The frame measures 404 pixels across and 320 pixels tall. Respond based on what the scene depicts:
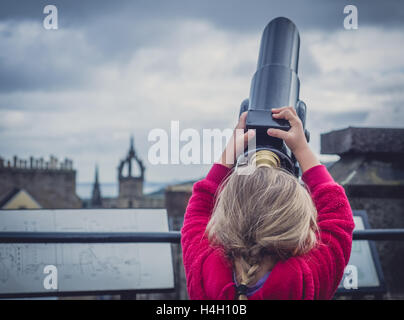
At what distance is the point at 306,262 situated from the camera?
0.97 m

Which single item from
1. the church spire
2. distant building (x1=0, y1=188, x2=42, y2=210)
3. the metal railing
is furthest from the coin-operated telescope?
the church spire

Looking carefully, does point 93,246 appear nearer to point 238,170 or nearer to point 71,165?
point 238,170

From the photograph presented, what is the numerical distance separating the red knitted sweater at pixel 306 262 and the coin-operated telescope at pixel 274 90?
Answer: 10cm

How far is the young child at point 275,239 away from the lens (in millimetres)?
938

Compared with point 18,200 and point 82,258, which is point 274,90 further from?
point 18,200

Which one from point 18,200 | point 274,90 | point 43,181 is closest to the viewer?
point 274,90

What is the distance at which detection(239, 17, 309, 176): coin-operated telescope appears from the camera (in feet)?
3.52

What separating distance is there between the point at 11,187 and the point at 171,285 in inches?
1262

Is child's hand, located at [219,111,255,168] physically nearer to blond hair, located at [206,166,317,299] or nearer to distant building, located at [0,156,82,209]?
blond hair, located at [206,166,317,299]

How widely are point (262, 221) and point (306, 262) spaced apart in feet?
0.43

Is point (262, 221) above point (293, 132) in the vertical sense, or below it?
below

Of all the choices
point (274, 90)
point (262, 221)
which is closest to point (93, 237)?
point (262, 221)

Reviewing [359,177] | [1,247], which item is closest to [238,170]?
[1,247]

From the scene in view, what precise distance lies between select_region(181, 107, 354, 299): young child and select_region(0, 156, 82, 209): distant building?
30924mm
